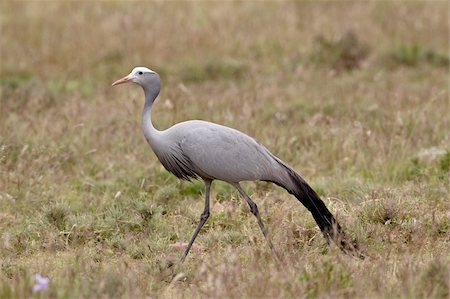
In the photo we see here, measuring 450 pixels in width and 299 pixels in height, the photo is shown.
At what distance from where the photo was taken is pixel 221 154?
637 cm

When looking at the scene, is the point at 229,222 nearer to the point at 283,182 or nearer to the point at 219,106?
the point at 283,182

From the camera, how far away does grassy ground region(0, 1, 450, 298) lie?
552 cm

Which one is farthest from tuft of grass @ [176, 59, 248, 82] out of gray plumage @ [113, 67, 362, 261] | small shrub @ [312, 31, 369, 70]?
gray plumage @ [113, 67, 362, 261]

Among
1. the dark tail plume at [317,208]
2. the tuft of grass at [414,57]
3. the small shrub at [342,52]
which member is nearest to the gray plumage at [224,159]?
the dark tail plume at [317,208]

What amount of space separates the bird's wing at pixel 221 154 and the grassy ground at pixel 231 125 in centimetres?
31

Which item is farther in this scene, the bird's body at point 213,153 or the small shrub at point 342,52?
the small shrub at point 342,52

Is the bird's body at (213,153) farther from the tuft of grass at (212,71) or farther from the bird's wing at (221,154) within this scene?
the tuft of grass at (212,71)

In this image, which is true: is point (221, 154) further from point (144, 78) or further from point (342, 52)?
point (342, 52)

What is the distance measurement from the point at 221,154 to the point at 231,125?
329 centimetres

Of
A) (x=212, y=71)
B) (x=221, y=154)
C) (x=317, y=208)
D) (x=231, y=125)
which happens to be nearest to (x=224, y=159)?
(x=221, y=154)

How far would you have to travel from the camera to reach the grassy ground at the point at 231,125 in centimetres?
552

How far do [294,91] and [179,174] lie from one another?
17.5 feet

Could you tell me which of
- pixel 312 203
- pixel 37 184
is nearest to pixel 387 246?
pixel 312 203

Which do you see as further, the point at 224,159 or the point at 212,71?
the point at 212,71
